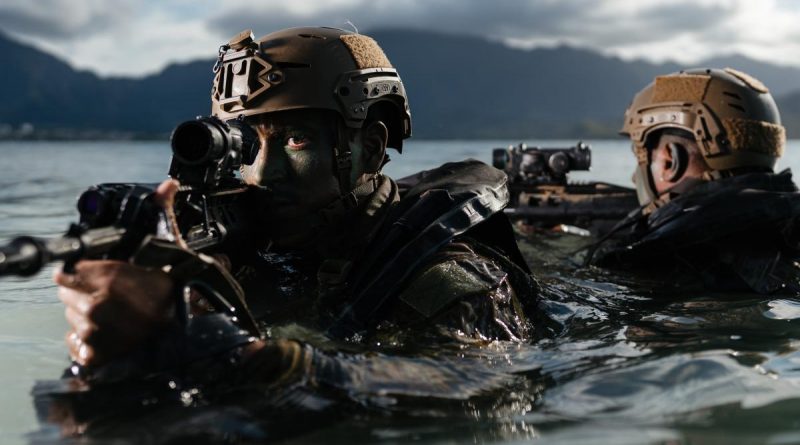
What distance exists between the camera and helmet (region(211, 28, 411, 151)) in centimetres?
441

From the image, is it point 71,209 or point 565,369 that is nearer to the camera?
point 565,369

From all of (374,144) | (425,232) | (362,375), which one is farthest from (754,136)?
(362,375)

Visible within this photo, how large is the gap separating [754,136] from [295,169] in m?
4.35

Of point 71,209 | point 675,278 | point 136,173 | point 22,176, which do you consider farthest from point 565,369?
point 136,173

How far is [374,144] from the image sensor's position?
15.6 feet

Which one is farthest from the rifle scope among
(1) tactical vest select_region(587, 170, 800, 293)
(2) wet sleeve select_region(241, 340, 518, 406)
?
(1) tactical vest select_region(587, 170, 800, 293)

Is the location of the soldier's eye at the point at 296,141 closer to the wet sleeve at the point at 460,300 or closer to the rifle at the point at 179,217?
the rifle at the point at 179,217

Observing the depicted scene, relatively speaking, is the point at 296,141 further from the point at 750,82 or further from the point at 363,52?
the point at 750,82

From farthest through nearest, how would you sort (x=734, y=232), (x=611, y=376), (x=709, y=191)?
1. (x=709, y=191)
2. (x=734, y=232)
3. (x=611, y=376)

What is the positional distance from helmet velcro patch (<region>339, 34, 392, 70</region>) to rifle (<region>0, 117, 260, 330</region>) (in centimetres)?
89

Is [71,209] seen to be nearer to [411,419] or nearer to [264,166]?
[264,166]

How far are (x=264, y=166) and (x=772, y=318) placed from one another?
3589 millimetres

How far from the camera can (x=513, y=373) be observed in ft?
12.6

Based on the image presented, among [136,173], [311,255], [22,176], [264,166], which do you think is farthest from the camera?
[136,173]
